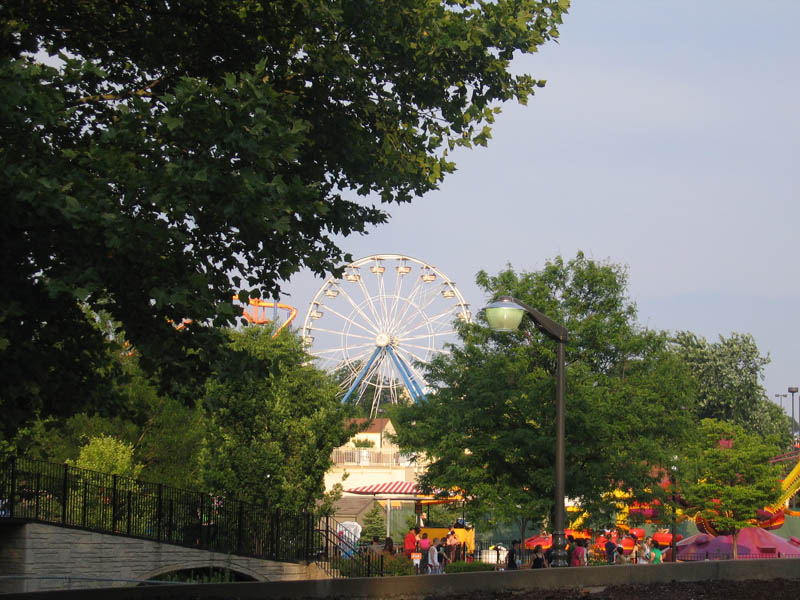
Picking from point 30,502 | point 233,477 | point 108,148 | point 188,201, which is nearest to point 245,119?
point 188,201

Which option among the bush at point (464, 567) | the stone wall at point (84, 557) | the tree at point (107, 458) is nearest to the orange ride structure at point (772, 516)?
the bush at point (464, 567)

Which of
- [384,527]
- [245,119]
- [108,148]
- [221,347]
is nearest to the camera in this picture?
[245,119]

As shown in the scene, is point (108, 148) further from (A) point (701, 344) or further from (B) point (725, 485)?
(A) point (701, 344)

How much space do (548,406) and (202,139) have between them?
22107 mm

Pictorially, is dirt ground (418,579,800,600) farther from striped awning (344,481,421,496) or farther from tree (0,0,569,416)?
striped awning (344,481,421,496)

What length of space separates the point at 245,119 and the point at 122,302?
2.49 m

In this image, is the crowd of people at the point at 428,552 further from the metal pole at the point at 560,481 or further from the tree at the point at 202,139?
the tree at the point at 202,139

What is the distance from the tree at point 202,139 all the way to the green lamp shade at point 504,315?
254 cm

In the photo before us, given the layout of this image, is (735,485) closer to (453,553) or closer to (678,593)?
(453,553)

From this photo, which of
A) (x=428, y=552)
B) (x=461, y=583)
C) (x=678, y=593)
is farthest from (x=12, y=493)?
(x=428, y=552)

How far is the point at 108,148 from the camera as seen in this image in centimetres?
1035

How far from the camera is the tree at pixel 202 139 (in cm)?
930

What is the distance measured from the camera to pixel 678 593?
10414 millimetres

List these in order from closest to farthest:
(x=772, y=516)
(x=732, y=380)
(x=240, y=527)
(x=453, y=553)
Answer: (x=240, y=527) < (x=453, y=553) < (x=772, y=516) < (x=732, y=380)
